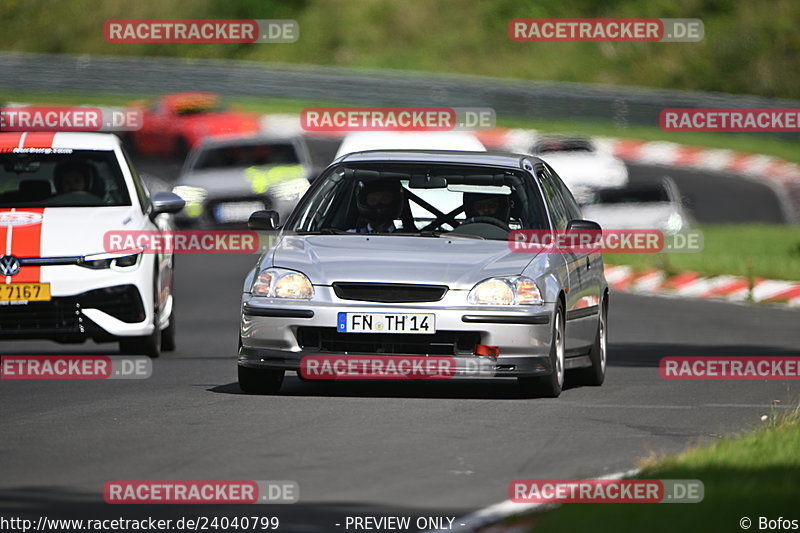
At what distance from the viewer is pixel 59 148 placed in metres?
14.3

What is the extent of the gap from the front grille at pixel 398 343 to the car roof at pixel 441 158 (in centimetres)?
161

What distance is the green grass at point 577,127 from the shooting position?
44.7 m

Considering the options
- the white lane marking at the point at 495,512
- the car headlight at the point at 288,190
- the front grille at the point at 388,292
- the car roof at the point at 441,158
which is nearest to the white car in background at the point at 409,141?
the car headlight at the point at 288,190

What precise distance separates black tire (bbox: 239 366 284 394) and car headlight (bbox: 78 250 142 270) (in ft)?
7.79

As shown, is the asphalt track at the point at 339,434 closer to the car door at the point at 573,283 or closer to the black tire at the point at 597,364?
the black tire at the point at 597,364

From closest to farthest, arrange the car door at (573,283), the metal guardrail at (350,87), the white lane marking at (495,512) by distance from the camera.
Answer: the white lane marking at (495,512), the car door at (573,283), the metal guardrail at (350,87)

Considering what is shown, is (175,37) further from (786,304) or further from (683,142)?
(786,304)

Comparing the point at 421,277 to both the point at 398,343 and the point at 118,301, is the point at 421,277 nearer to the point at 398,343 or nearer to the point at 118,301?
the point at 398,343

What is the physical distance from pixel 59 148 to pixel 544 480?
7430 mm

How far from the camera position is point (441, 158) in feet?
39.2

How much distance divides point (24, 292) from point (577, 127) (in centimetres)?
3460

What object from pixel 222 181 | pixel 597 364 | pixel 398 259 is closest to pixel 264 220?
pixel 398 259

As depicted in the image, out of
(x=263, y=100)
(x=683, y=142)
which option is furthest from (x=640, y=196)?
(x=263, y=100)

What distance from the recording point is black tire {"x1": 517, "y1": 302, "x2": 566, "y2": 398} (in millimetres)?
10953
